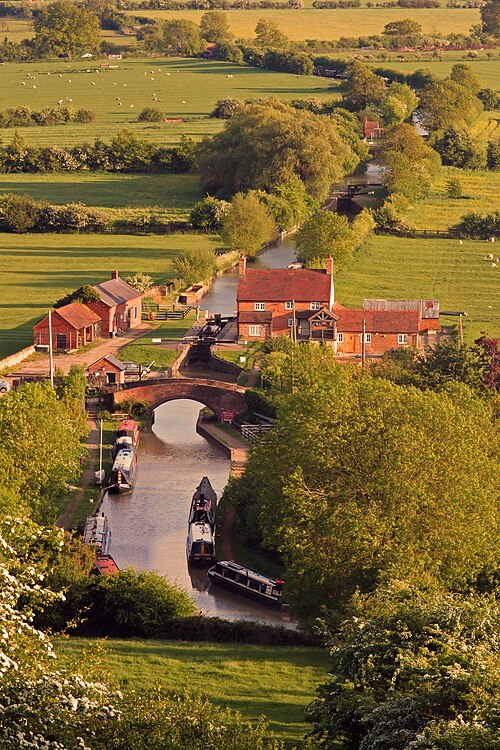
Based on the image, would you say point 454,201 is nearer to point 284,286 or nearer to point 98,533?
point 284,286

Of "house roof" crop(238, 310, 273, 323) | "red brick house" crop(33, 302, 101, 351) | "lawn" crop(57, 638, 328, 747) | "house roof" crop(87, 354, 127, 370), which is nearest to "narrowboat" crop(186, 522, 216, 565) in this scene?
"lawn" crop(57, 638, 328, 747)

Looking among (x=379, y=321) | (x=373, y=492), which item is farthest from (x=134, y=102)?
(x=373, y=492)

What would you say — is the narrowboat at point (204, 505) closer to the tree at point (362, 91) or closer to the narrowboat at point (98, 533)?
the narrowboat at point (98, 533)

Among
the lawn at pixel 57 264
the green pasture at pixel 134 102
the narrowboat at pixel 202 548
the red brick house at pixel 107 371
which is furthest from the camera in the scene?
the green pasture at pixel 134 102

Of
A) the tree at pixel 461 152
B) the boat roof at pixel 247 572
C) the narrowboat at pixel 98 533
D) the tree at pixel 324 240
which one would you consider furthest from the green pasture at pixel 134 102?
the boat roof at pixel 247 572

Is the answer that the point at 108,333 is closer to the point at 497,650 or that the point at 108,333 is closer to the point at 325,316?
the point at 325,316

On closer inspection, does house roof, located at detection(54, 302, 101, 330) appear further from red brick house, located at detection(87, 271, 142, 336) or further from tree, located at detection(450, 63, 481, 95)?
tree, located at detection(450, 63, 481, 95)
